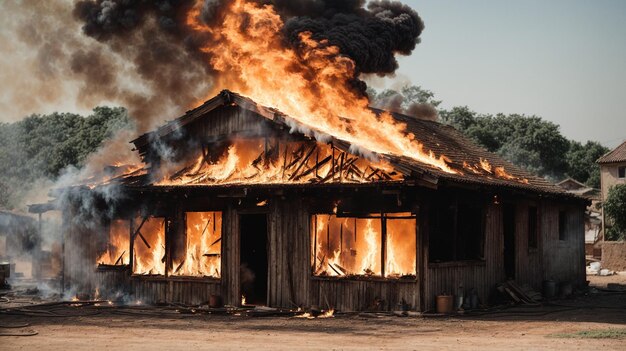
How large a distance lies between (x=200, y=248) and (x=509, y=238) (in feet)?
32.7

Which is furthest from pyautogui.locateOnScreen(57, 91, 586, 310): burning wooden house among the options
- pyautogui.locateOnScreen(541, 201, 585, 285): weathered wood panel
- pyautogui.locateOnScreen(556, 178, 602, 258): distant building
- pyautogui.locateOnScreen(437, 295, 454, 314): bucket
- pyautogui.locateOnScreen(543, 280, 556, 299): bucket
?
pyautogui.locateOnScreen(556, 178, 602, 258): distant building

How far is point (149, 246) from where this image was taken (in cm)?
2408

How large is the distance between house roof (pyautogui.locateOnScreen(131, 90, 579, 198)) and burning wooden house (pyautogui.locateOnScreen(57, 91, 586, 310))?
59 millimetres

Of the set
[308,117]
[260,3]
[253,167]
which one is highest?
[260,3]

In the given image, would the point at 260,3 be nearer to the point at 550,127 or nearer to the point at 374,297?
the point at 374,297

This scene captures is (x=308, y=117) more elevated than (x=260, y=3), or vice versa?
(x=260, y=3)

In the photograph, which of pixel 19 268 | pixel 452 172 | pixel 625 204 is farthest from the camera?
pixel 625 204

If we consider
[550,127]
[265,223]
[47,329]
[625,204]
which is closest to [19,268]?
[265,223]

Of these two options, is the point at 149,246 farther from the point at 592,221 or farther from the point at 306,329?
the point at 592,221

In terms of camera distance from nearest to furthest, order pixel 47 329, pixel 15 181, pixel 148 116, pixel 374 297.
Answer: pixel 47 329, pixel 374 297, pixel 148 116, pixel 15 181

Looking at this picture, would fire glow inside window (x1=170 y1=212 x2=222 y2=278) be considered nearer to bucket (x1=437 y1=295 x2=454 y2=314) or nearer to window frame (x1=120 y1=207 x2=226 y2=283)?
window frame (x1=120 y1=207 x2=226 y2=283)

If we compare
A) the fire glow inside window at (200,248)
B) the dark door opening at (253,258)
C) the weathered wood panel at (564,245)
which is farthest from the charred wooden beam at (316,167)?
the weathered wood panel at (564,245)

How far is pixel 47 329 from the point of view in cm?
1755

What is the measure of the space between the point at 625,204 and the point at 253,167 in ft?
123
